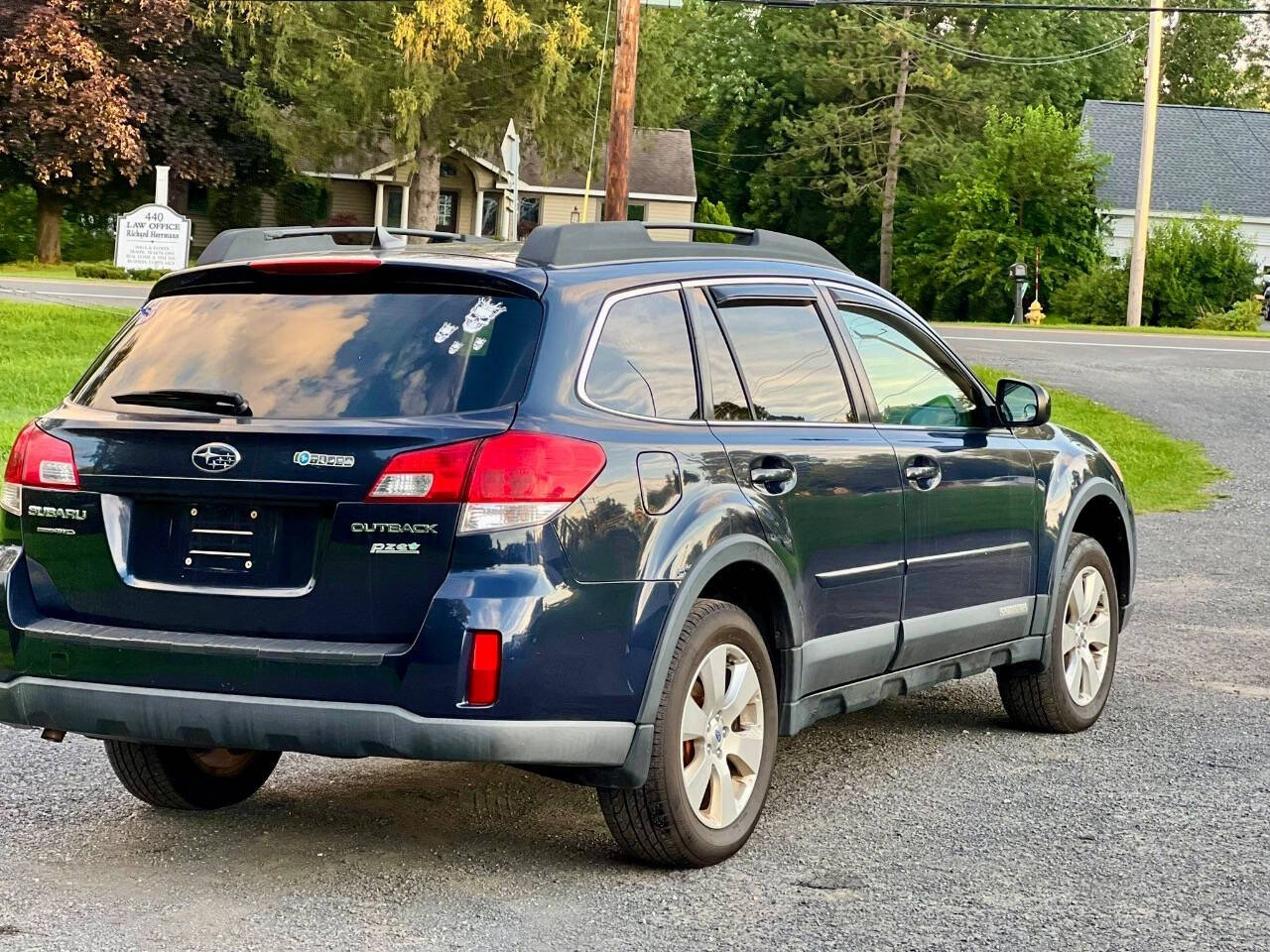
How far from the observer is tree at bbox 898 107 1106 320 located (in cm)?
5053

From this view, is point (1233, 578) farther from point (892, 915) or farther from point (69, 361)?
point (69, 361)

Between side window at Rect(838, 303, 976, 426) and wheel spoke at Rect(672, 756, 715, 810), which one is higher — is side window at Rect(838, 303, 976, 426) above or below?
above

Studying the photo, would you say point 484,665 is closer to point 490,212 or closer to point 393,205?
point 490,212

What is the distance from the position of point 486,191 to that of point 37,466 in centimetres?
5592

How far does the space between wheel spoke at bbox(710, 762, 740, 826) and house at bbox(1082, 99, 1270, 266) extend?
54.4 metres

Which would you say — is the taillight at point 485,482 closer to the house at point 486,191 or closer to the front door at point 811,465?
the front door at point 811,465

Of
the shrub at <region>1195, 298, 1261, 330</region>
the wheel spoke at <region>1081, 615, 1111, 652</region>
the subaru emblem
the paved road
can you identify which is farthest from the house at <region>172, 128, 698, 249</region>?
the subaru emblem

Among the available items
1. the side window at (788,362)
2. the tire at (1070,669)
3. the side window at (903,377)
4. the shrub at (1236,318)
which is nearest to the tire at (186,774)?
the side window at (788,362)

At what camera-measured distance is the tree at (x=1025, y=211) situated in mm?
50531

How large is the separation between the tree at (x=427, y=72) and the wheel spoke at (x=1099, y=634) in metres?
38.2

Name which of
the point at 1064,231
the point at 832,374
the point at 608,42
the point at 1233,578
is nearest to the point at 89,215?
the point at 608,42

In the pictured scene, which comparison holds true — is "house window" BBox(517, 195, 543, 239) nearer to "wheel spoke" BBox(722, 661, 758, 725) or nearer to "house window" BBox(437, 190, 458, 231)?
"house window" BBox(437, 190, 458, 231)

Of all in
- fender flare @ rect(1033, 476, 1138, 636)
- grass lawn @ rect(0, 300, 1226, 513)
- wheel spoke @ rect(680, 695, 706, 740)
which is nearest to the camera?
wheel spoke @ rect(680, 695, 706, 740)

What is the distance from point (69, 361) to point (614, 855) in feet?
52.4
